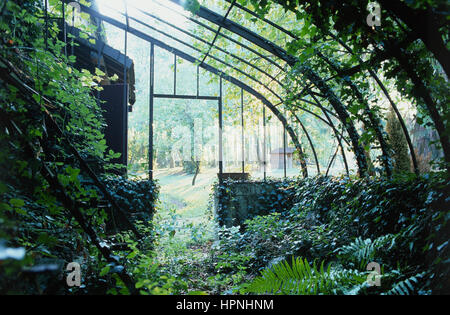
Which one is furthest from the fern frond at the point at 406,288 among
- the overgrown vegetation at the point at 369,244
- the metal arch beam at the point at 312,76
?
the metal arch beam at the point at 312,76

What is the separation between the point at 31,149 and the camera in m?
1.43

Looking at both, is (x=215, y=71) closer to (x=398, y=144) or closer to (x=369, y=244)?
(x=398, y=144)

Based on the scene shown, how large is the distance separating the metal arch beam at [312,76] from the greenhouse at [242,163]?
0.02 metres

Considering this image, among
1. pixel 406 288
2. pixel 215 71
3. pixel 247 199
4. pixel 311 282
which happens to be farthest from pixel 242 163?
pixel 406 288

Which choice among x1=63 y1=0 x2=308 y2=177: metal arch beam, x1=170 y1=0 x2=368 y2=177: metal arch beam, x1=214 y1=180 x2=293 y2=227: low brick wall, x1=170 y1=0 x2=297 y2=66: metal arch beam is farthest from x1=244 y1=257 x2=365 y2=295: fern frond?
x1=63 y1=0 x2=308 y2=177: metal arch beam

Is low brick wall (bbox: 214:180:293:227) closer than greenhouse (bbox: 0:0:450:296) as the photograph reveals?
No

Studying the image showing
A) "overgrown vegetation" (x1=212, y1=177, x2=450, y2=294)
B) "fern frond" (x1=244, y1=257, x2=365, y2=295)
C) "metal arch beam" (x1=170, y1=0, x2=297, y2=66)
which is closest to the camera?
"overgrown vegetation" (x1=212, y1=177, x2=450, y2=294)

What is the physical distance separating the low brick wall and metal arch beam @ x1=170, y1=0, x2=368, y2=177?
110 inches

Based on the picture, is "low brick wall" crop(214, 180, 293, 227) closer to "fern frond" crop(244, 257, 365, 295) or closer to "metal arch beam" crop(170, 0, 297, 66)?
"metal arch beam" crop(170, 0, 297, 66)

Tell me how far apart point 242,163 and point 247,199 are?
3.46 ft

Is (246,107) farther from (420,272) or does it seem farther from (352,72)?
(420,272)

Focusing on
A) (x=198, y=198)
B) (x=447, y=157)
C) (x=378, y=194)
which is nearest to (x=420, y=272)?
(x=447, y=157)

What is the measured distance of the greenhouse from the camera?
1.61 metres

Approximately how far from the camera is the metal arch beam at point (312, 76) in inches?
160
